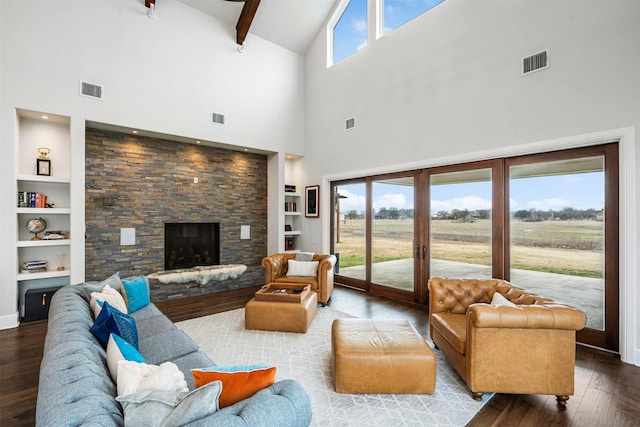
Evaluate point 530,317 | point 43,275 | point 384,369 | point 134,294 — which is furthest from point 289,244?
point 530,317

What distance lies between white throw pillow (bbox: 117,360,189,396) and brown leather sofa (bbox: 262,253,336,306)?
11.3 ft

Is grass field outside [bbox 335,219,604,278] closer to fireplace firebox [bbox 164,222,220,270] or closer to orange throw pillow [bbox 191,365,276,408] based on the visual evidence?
fireplace firebox [bbox 164,222,220,270]

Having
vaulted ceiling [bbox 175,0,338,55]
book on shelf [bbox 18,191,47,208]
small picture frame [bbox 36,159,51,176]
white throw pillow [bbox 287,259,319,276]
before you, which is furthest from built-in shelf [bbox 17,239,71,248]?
vaulted ceiling [bbox 175,0,338,55]

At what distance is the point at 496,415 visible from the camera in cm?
213

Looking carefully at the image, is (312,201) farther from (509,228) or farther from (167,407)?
(167,407)

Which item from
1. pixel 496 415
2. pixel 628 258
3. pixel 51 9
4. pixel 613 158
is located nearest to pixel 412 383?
pixel 496 415

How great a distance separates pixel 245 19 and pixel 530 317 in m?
6.38

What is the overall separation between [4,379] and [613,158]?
257 inches

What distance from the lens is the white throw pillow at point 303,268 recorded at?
16.3 feet

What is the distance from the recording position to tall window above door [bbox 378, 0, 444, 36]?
473cm

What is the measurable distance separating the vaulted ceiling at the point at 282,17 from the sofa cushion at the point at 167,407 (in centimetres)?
645

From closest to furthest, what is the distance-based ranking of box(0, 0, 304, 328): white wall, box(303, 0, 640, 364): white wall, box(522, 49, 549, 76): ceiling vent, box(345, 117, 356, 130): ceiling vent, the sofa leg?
1. the sofa leg
2. box(303, 0, 640, 364): white wall
3. box(522, 49, 549, 76): ceiling vent
4. box(0, 0, 304, 328): white wall
5. box(345, 117, 356, 130): ceiling vent

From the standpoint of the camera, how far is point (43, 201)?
4270 mm

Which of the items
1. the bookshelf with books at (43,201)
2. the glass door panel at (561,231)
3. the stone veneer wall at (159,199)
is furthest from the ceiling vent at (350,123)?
the bookshelf with books at (43,201)
